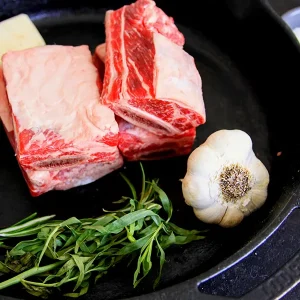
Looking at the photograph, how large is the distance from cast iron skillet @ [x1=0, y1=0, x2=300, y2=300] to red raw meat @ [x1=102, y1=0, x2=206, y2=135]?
1.01 ft

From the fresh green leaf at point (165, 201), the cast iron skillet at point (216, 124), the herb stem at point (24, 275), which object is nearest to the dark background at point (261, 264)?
the cast iron skillet at point (216, 124)

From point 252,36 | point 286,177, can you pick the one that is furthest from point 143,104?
point 252,36

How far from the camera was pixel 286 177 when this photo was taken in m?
2.21

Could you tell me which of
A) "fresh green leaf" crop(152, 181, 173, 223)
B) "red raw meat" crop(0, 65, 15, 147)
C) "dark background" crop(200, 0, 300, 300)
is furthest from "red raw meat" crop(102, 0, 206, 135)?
"dark background" crop(200, 0, 300, 300)

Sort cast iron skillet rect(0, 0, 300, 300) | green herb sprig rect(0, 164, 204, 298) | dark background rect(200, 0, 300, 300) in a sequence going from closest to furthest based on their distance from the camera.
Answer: dark background rect(200, 0, 300, 300), green herb sprig rect(0, 164, 204, 298), cast iron skillet rect(0, 0, 300, 300)

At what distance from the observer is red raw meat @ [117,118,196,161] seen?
2.15 m

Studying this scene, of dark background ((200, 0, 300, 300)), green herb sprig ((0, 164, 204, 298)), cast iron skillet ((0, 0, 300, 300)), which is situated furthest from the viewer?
cast iron skillet ((0, 0, 300, 300))

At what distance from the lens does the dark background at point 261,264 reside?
5.69 feet

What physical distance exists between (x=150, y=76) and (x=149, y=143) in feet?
0.98

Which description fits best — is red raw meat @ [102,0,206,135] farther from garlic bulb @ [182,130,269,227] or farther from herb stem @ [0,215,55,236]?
herb stem @ [0,215,55,236]

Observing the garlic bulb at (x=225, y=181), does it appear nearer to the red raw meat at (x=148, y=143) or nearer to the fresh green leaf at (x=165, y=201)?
the fresh green leaf at (x=165, y=201)

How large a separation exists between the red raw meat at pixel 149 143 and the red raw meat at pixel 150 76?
0.03m

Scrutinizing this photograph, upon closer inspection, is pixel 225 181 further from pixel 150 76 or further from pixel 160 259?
pixel 150 76

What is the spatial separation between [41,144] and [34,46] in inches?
25.4
